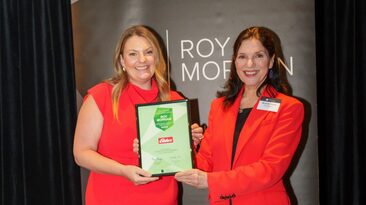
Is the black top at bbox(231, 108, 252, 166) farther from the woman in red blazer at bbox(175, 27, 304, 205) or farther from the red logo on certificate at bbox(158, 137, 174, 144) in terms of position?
the red logo on certificate at bbox(158, 137, 174, 144)

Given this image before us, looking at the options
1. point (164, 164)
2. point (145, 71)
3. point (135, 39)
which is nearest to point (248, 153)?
point (164, 164)

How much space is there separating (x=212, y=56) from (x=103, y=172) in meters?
0.87

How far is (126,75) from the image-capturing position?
2.54 m

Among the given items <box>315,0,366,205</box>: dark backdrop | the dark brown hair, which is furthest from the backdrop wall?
<box>315,0,366,205</box>: dark backdrop

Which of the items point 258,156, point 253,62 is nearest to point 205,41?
point 253,62

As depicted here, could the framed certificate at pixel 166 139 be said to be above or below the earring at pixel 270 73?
below

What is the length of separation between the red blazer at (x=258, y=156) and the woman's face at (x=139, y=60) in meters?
0.50

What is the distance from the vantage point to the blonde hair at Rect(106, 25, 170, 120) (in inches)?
99.0

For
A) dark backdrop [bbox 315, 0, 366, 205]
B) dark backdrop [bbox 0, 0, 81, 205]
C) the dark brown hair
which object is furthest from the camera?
dark backdrop [bbox 0, 0, 81, 205]

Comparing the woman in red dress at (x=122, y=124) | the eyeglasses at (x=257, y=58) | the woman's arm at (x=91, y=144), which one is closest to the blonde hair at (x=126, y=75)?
the woman in red dress at (x=122, y=124)

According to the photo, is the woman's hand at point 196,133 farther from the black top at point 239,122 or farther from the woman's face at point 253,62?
the woman's face at point 253,62

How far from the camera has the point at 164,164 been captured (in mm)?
2383

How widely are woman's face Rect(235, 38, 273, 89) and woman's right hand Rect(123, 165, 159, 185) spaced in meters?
0.70

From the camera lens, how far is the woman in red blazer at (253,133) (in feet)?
7.77
